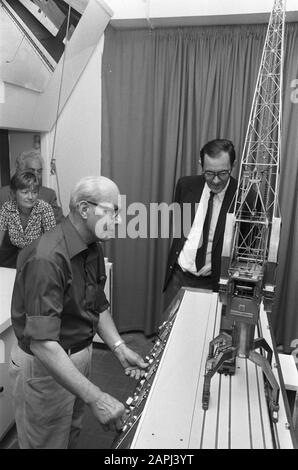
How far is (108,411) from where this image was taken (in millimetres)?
1211

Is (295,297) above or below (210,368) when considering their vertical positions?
below

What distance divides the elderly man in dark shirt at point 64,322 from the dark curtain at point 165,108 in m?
1.68

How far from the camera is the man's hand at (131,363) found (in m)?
1.56

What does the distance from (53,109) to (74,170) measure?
0.54 m

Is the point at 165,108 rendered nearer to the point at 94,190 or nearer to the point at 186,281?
the point at 186,281

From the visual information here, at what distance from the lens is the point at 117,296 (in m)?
3.49

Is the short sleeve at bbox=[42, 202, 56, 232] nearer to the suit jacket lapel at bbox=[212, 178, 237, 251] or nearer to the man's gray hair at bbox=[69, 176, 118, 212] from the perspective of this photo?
the suit jacket lapel at bbox=[212, 178, 237, 251]

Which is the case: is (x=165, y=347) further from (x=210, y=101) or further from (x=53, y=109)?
(x=53, y=109)

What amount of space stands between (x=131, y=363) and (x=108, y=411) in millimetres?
390

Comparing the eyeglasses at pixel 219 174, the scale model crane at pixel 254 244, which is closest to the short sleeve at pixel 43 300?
the scale model crane at pixel 254 244

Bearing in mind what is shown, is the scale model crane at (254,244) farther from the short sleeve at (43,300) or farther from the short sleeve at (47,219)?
the short sleeve at (47,219)

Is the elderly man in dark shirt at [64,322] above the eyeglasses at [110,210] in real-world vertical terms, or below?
below

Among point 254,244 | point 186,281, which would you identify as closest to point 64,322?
point 254,244

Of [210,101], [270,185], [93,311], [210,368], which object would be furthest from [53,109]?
[210,368]
